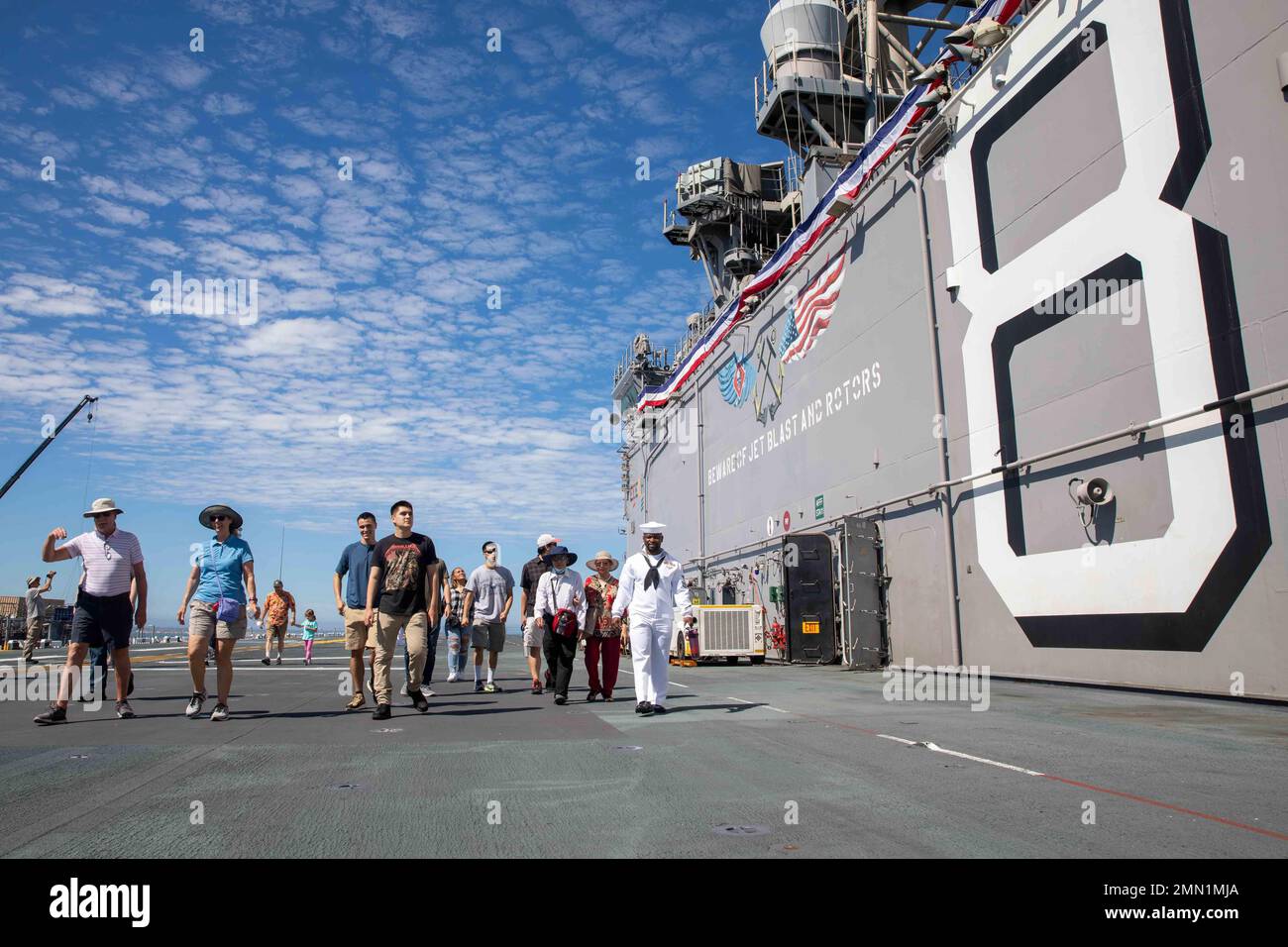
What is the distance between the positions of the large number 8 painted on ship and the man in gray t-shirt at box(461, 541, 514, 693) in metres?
7.60

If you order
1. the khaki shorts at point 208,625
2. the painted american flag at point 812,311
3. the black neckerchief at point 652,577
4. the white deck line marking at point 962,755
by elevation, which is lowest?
the white deck line marking at point 962,755

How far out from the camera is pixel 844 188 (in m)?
17.8

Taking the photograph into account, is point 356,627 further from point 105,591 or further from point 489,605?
point 489,605

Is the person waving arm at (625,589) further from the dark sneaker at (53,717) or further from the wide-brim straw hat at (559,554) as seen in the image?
the dark sneaker at (53,717)

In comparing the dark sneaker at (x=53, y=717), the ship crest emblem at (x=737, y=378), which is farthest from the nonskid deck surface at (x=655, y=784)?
the ship crest emblem at (x=737, y=378)

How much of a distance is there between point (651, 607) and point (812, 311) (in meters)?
13.7

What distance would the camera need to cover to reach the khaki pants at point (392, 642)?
7.41 metres

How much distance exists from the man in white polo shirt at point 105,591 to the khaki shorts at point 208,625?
58 cm

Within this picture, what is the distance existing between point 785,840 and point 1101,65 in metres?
11.7

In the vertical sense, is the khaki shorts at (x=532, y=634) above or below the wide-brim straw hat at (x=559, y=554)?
below

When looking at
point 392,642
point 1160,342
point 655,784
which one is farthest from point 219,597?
point 1160,342

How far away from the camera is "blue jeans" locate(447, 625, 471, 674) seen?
12.6 metres
